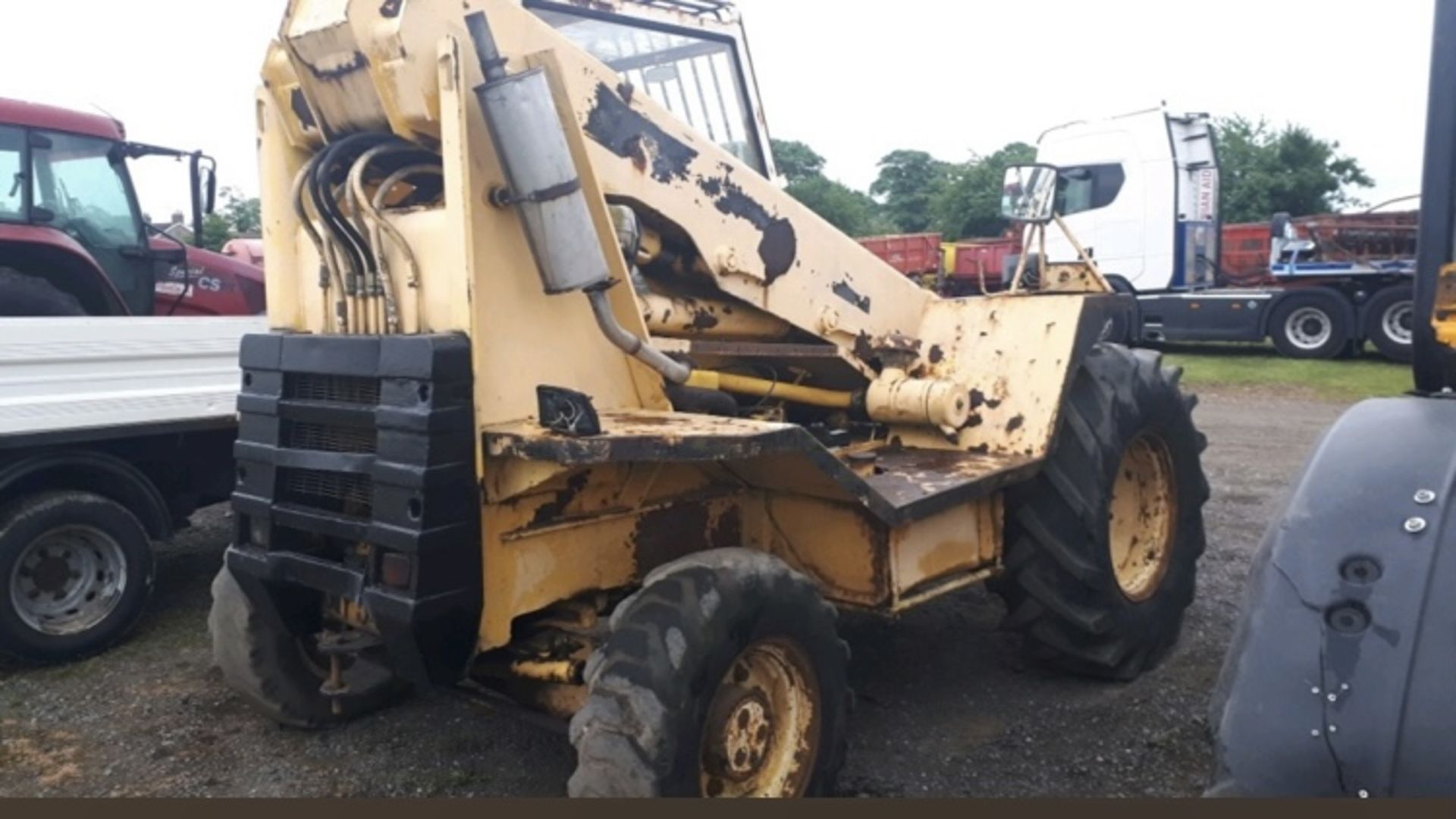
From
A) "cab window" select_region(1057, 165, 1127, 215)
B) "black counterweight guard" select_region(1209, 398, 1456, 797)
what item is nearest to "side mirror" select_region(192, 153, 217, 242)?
"black counterweight guard" select_region(1209, 398, 1456, 797)

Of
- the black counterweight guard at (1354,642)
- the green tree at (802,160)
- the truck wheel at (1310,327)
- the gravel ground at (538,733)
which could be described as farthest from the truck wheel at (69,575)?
the green tree at (802,160)

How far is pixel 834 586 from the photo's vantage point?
3742mm

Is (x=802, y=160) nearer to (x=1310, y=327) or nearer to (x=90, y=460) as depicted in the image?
(x=1310, y=327)

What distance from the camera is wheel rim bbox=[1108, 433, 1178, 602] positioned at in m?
4.69

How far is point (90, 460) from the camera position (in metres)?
5.09

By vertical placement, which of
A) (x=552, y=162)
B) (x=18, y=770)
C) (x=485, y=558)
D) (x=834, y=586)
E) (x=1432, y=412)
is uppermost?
(x=552, y=162)

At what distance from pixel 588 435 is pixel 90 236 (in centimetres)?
587

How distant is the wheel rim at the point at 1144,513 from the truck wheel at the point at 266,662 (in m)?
3.07

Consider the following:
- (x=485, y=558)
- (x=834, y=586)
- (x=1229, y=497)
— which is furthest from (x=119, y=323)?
(x=1229, y=497)

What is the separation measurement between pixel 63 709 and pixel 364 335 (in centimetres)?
250

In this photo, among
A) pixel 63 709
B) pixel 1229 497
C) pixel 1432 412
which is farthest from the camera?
pixel 1229 497

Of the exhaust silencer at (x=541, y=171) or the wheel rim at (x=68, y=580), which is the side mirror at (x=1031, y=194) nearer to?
the exhaust silencer at (x=541, y=171)

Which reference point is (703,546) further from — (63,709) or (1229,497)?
(1229,497)

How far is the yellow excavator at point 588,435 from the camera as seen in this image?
2.77 metres
